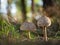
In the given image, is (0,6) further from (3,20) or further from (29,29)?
(29,29)

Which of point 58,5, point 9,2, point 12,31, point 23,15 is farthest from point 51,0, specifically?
point 12,31

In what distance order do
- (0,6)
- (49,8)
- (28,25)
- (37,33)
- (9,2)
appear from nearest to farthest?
1. (28,25)
2. (37,33)
3. (49,8)
4. (0,6)
5. (9,2)

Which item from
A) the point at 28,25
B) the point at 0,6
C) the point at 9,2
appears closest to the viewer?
the point at 28,25

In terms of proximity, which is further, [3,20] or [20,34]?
[3,20]

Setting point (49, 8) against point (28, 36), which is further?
point (49, 8)

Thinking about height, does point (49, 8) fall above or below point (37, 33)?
above

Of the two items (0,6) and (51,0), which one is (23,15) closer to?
(0,6)

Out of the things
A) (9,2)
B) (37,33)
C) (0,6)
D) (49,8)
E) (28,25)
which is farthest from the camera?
(9,2)

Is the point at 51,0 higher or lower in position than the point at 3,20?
higher

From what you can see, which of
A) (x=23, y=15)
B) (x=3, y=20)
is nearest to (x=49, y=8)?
(x=23, y=15)
